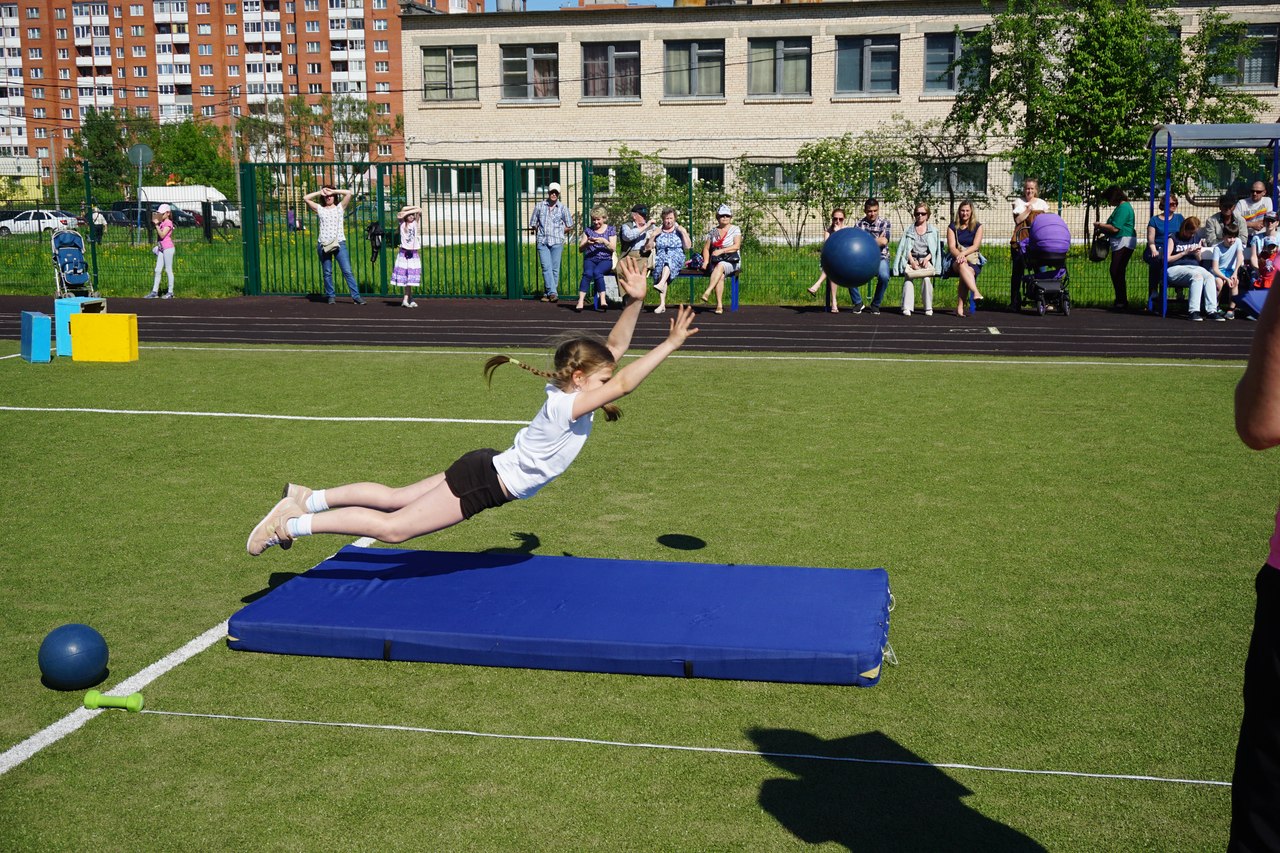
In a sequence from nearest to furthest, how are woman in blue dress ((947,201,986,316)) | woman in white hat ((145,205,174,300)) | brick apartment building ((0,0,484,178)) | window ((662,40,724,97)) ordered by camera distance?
woman in blue dress ((947,201,986,316))
woman in white hat ((145,205,174,300))
window ((662,40,724,97))
brick apartment building ((0,0,484,178))

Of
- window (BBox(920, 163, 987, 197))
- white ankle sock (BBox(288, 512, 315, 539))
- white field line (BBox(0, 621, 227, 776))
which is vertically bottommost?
white field line (BBox(0, 621, 227, 776))

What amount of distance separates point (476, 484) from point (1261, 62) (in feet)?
151

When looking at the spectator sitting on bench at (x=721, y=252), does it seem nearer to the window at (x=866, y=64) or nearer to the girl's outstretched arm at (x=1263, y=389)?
the girl's outstretched arm at (x=1263, y=389)

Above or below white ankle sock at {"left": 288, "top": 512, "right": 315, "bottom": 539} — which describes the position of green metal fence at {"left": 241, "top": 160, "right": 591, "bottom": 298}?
above

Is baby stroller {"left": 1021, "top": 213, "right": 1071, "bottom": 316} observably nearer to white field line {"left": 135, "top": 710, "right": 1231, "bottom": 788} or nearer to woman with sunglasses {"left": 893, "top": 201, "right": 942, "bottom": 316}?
woman with sunglasses {"left": 893, "top": 201, "right": 942, "bottom": 316}

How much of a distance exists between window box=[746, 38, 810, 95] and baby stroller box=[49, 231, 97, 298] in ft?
96.7

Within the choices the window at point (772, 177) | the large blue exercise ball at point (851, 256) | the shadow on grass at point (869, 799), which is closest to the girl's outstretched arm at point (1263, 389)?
the shadow on grass at point (869, 799)

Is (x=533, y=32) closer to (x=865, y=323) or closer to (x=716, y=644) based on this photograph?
(x=865, y=323)

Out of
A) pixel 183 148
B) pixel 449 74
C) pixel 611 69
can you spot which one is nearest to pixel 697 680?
pixel 611 69

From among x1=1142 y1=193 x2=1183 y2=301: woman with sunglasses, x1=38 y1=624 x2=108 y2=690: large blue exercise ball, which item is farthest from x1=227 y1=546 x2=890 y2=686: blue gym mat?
x1=1142 y1=193 x2=1183 y2=301: woman with sunglasses

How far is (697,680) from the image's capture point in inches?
218

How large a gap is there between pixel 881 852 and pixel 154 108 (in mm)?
149211

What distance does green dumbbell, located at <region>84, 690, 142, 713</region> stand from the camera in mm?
5164

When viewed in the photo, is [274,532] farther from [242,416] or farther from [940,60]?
[940,60]
